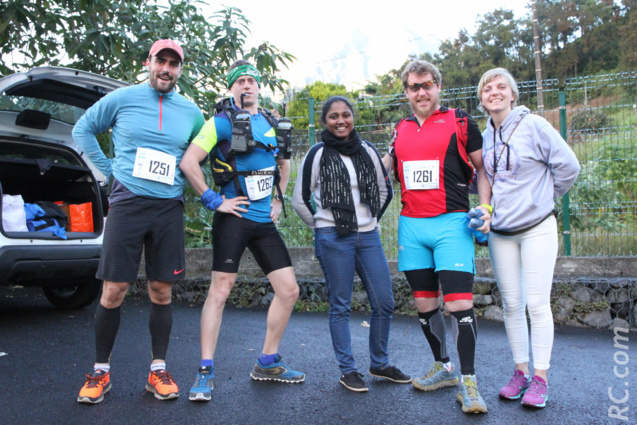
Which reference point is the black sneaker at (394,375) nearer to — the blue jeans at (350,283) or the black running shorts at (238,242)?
the blue jeans at (350,283)

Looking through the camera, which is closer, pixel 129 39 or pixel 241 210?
pixel 241 210

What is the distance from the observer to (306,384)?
3850 millimetres

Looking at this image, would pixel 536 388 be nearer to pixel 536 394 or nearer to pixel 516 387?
pixel 536 394

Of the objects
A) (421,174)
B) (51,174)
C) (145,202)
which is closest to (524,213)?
(421,174)

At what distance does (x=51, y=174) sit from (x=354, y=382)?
4087 millimetres

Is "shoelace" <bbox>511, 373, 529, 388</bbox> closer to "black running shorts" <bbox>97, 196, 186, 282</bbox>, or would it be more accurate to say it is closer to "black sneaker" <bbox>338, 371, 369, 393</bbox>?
Answer: "black sneaker" <bbox>338, 371, 369, 393</bbox>

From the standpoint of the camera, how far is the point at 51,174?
595 cm

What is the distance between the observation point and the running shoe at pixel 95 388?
342 centimetres

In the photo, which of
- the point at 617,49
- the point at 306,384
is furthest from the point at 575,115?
the point at 617,49

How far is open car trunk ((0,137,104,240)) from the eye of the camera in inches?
220

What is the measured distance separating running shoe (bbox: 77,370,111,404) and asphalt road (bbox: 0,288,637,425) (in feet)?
0.15

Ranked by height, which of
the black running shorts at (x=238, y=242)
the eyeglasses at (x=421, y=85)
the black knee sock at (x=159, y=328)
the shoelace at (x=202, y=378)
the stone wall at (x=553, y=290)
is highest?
the eyeglasses at (x=421, y=85)

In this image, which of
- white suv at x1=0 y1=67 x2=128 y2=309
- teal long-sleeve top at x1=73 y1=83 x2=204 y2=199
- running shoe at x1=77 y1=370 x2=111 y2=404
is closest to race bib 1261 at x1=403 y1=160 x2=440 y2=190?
teal long-sleeve top at x1=73 y1=83 x2=204 y2=199

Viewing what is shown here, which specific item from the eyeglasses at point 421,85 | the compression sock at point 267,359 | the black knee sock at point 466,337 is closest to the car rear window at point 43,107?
the compression sock at point 267,359
